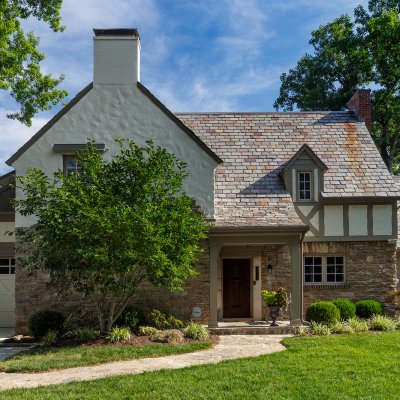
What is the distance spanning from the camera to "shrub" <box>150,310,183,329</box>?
1591 cm

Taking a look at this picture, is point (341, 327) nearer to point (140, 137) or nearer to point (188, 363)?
point (188, 363)

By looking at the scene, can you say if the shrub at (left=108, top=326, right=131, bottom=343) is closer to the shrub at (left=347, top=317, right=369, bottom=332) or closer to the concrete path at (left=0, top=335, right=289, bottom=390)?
the concrete path at (left=0, top=335, right=289, bottom=390)

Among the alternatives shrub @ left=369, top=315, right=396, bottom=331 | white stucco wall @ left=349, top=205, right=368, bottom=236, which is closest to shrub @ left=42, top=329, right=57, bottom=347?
shrub @ left=369, top=315, right=396, bottom=331

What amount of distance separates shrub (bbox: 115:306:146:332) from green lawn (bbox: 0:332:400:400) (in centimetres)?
500

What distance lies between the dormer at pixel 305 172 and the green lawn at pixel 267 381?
8.14 meters

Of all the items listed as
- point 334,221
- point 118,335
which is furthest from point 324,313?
point 118,335

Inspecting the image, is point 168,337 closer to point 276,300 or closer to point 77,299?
point 276,300

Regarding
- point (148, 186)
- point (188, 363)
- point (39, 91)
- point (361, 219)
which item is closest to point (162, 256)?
point (148, 186)

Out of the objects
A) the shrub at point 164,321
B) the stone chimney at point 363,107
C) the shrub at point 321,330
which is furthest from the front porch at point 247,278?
the stone chimney at point 363,107

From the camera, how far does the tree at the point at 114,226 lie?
13.2 metres

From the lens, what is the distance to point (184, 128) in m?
17.5

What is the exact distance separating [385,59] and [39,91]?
2103 cm

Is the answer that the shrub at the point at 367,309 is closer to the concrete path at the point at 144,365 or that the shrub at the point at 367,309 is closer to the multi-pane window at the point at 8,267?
the concrete path at the point at 144,365

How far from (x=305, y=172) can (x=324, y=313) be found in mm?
5093
